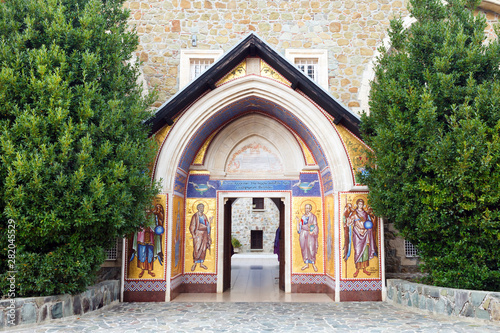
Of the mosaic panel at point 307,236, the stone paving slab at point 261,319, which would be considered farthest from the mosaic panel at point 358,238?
the mosaic panel at point 307,236

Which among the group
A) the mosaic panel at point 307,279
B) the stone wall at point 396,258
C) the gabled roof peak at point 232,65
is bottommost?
the mosaic panel at point 307,279

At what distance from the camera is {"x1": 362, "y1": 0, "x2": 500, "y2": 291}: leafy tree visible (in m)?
6.12

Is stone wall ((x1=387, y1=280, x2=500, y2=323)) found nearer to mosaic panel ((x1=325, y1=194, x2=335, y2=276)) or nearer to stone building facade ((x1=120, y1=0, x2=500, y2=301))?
stone building facade ((x1=120, y1=0, x2=500, y2=301))

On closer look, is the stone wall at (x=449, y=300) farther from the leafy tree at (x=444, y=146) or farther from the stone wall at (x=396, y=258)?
the stone wall at (x=396, y=258)

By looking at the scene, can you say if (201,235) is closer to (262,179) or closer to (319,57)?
(262,179)

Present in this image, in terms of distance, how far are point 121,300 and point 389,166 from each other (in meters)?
6.05

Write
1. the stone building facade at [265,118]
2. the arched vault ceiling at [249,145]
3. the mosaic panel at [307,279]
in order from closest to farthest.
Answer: the stone building facade at [265,118] < the mosaic panel at [307,279] < the arched vault ceiling at [249,145]

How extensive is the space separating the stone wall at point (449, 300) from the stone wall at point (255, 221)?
53.7 feet

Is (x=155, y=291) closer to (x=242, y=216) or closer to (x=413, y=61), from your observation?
(x=413, y=61)

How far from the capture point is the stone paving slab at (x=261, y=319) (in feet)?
19.3

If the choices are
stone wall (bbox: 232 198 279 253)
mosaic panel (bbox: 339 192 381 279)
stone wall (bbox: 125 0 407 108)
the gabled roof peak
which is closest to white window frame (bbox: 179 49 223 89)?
stone wall (bbox: 125 0 407 108)

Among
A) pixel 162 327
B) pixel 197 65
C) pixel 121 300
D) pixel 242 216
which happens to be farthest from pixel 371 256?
pixel 242 216

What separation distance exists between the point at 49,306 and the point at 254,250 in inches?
726

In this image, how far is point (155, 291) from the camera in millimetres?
8125
